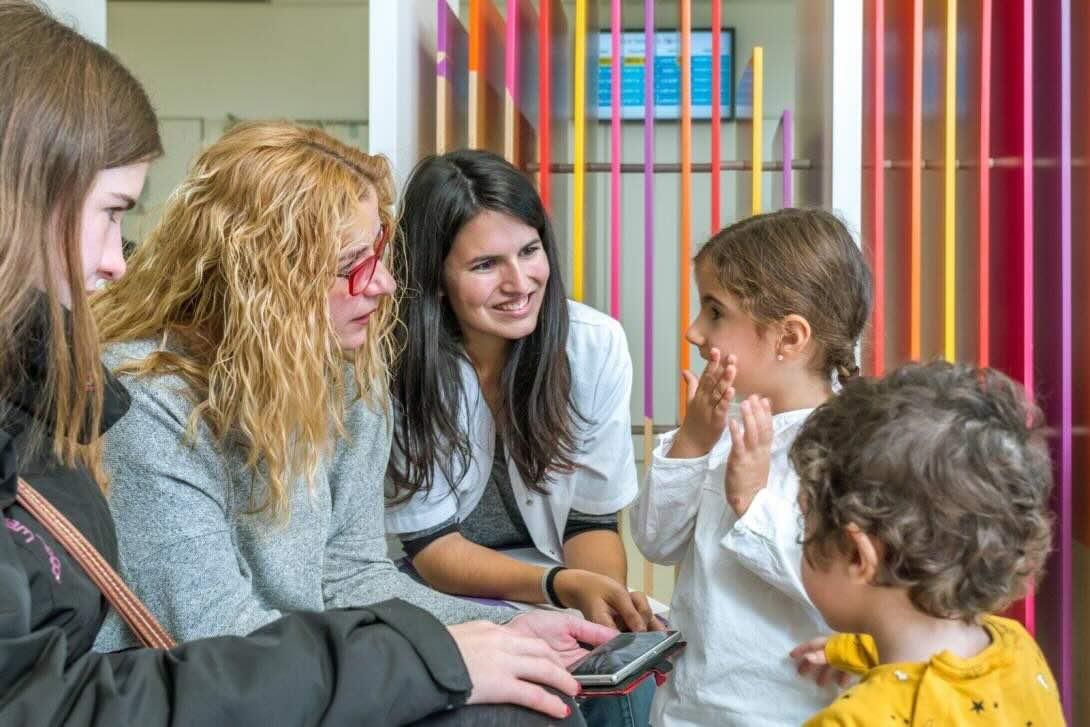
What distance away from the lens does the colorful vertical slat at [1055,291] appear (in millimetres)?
2355

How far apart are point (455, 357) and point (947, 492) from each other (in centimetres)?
116

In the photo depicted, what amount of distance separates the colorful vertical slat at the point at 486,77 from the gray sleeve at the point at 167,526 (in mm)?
1131

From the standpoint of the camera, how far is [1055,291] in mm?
2432

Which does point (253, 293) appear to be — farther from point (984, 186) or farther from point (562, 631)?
point (984, 186)

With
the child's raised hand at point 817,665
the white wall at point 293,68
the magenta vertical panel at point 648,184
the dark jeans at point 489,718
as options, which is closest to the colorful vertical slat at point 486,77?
the magenta vertical panel at point 648,184

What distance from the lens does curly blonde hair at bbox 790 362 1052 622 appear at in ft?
3.96

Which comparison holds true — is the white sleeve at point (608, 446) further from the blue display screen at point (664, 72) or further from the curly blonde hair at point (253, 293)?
the blue display screen at point (664, 72)

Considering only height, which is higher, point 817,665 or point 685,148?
point 685,148

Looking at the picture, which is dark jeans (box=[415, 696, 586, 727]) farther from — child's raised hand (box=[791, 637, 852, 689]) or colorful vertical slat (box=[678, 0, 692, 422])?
colorful vertical slat (box=[678, 0, 692, 422])

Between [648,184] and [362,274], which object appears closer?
[362,274]

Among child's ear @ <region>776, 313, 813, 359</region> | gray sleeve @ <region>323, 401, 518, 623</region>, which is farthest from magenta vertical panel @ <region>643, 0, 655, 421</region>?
gray sleeve @ <region>323, 401, 518, 623</region>

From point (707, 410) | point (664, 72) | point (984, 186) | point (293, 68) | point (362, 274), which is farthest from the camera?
point (293, 68)

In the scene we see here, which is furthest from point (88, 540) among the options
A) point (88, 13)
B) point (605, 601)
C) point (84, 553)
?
point (88, 13)

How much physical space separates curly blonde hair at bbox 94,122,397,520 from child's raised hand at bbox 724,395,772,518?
0.52 m
